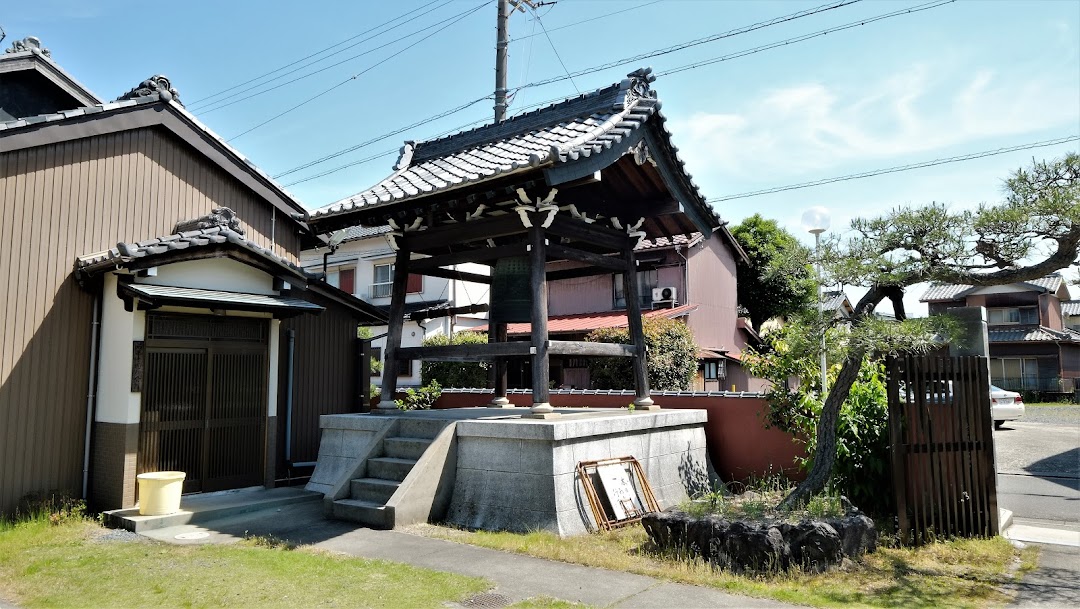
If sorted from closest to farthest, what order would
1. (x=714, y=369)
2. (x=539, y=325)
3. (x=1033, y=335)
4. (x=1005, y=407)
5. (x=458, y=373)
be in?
(x=539, y=325) → (x=458, y=373) → (x=1005, y=407) → (x=714, y=369) → (x=1033, y=335)

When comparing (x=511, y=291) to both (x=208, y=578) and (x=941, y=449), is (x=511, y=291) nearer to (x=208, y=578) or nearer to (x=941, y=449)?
(x=208, y=578)

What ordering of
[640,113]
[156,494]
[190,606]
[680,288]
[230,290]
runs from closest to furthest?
[190,606] → [156,494] → [640,113] → [230,290] → [680,288]

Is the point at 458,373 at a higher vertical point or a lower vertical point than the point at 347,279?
lower

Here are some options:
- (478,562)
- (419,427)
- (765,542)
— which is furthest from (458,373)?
(765,542)

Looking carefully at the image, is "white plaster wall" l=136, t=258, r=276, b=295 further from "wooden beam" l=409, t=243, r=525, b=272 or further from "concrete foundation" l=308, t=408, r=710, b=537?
"concrete foundation" l=308, t=408, r=710, b=537

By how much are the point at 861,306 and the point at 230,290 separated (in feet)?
27.4

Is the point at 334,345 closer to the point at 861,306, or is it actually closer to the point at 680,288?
the point at 861,306

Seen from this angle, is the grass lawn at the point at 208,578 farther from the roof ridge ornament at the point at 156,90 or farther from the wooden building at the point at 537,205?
the roof ridge ornament at the point at 156,90

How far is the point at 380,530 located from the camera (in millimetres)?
7613

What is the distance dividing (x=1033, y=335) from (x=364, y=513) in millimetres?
38586

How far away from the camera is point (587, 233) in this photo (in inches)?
375

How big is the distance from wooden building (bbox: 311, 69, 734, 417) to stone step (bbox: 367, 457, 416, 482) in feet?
4.78

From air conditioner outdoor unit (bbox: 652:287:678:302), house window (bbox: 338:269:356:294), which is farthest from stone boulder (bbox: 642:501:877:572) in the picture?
house window (bbox: 338:269:356:294)

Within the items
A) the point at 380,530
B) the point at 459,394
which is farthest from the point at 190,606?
the point at 459,394
